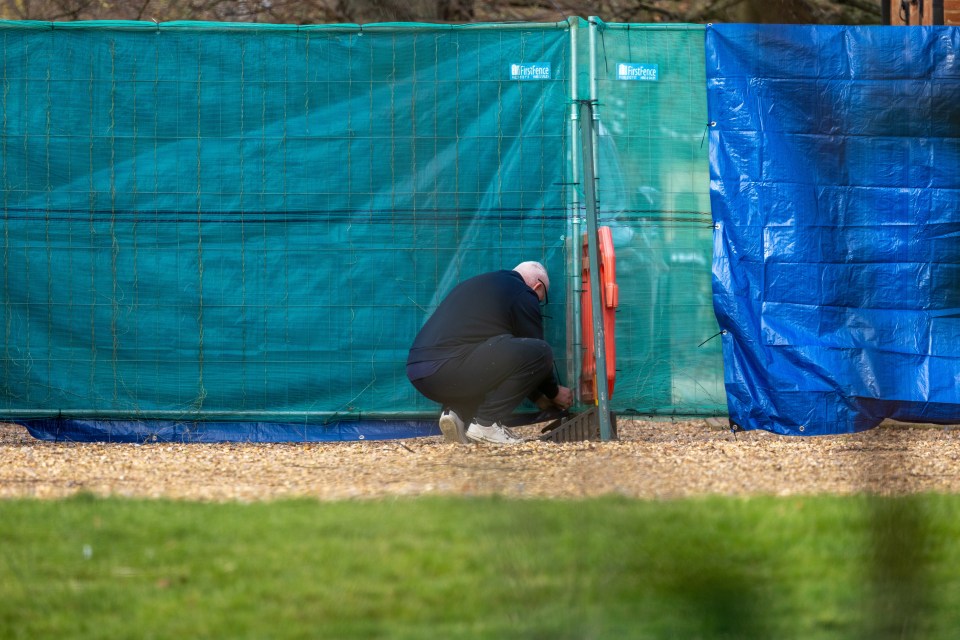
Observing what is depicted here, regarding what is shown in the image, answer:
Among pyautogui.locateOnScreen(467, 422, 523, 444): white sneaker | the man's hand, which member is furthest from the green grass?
the man's hand

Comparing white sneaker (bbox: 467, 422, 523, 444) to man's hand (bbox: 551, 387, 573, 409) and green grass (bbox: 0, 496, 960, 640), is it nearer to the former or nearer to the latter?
man's hand (bbox: 551, 387, 573, 409)

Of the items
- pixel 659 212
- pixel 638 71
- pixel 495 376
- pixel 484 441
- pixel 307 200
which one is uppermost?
pixel 638 71

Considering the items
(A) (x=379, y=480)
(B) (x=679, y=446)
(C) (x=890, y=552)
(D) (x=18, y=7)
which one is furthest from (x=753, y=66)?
(D) (x=18, y=7)

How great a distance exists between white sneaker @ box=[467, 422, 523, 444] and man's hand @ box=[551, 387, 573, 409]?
1.17 ft

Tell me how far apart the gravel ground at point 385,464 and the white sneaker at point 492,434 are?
0.20m

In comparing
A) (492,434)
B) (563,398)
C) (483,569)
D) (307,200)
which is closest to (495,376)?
(492,434)

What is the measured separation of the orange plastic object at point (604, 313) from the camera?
611cm

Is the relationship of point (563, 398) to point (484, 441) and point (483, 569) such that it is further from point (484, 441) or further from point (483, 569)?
point (483, 569)

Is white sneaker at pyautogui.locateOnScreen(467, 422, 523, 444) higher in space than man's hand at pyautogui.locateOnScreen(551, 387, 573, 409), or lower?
lower

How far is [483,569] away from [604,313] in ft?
12.3

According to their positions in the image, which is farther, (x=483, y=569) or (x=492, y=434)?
(x=492, y=434)

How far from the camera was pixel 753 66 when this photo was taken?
5.94 meters

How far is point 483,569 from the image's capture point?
8.38 feet

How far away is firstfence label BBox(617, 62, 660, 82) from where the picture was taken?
21.3 feet
